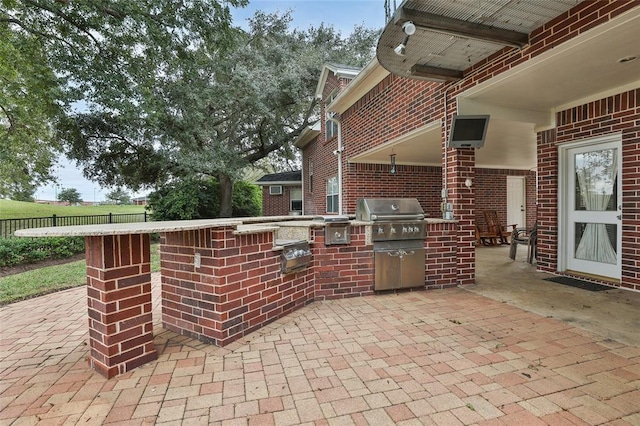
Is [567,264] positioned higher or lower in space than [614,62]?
lower

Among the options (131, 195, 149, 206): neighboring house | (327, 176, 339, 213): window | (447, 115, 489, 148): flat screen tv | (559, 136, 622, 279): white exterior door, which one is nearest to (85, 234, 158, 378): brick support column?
(447, 115, 489, 148): flat screen tv

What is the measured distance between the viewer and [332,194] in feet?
31.3

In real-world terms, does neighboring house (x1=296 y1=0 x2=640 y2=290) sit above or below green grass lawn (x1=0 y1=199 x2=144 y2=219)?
above

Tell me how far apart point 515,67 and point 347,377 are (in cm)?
352

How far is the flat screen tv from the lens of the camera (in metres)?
4.02

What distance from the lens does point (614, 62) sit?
123 inches

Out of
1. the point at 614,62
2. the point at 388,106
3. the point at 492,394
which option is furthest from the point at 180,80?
the point at 492,394

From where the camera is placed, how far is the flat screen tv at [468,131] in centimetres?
402

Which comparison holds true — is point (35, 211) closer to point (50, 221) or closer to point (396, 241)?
point (50, 221)

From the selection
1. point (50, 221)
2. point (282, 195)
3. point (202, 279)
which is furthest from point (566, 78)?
point (50, 221)

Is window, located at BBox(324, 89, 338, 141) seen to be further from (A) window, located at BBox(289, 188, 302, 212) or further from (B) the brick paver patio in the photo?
(B) the brick paver patio

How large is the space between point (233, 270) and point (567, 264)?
→ 5.09m

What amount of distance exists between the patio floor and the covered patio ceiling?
257cm

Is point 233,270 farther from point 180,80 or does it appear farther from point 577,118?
point 180,80
